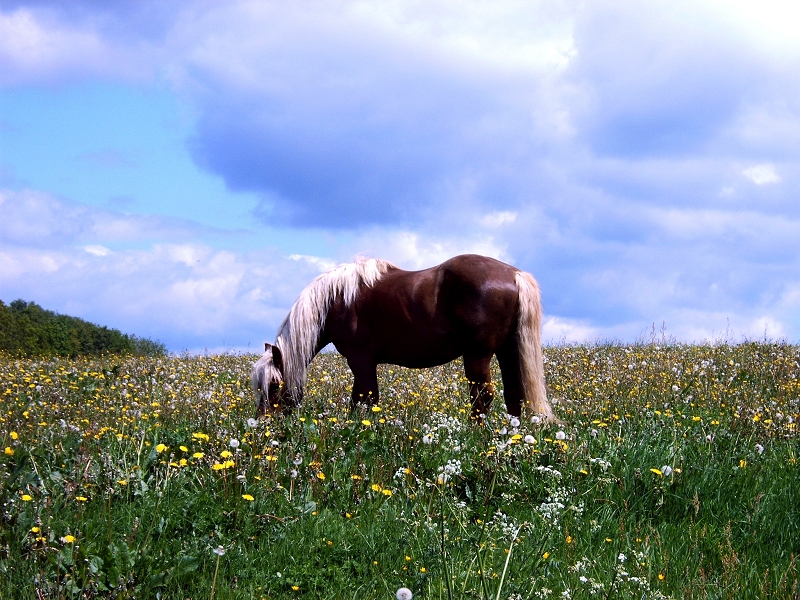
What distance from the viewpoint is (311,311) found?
8797 mm

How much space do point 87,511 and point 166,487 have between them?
0.49 m

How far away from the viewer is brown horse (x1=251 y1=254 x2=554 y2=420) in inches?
319

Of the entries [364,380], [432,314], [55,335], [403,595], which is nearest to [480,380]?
[432,314]

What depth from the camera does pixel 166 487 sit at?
5016 millimetres

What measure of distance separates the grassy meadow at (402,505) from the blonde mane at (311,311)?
80 centimetres

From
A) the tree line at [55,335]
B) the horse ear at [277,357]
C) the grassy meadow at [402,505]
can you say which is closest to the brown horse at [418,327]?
the horse ear at [277,357]

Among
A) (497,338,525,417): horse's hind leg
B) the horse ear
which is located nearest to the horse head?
the horse ear

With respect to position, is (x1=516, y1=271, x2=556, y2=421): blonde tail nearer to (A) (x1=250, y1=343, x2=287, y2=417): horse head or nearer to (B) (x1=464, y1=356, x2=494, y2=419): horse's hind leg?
(B) (x1=464, y1=356, x2=494, y2=419): horse's hind leg

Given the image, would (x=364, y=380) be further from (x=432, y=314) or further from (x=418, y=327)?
(x=432, y=314)

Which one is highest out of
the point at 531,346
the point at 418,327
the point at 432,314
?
the point at 432,314

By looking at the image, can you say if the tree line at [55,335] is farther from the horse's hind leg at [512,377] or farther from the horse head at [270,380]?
the horse's hind leg at [512,377]

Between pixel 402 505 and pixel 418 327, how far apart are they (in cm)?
338

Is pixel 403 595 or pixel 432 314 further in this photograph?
pixel 432 314

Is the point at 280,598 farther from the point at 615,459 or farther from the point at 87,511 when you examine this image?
the point at 615,459
